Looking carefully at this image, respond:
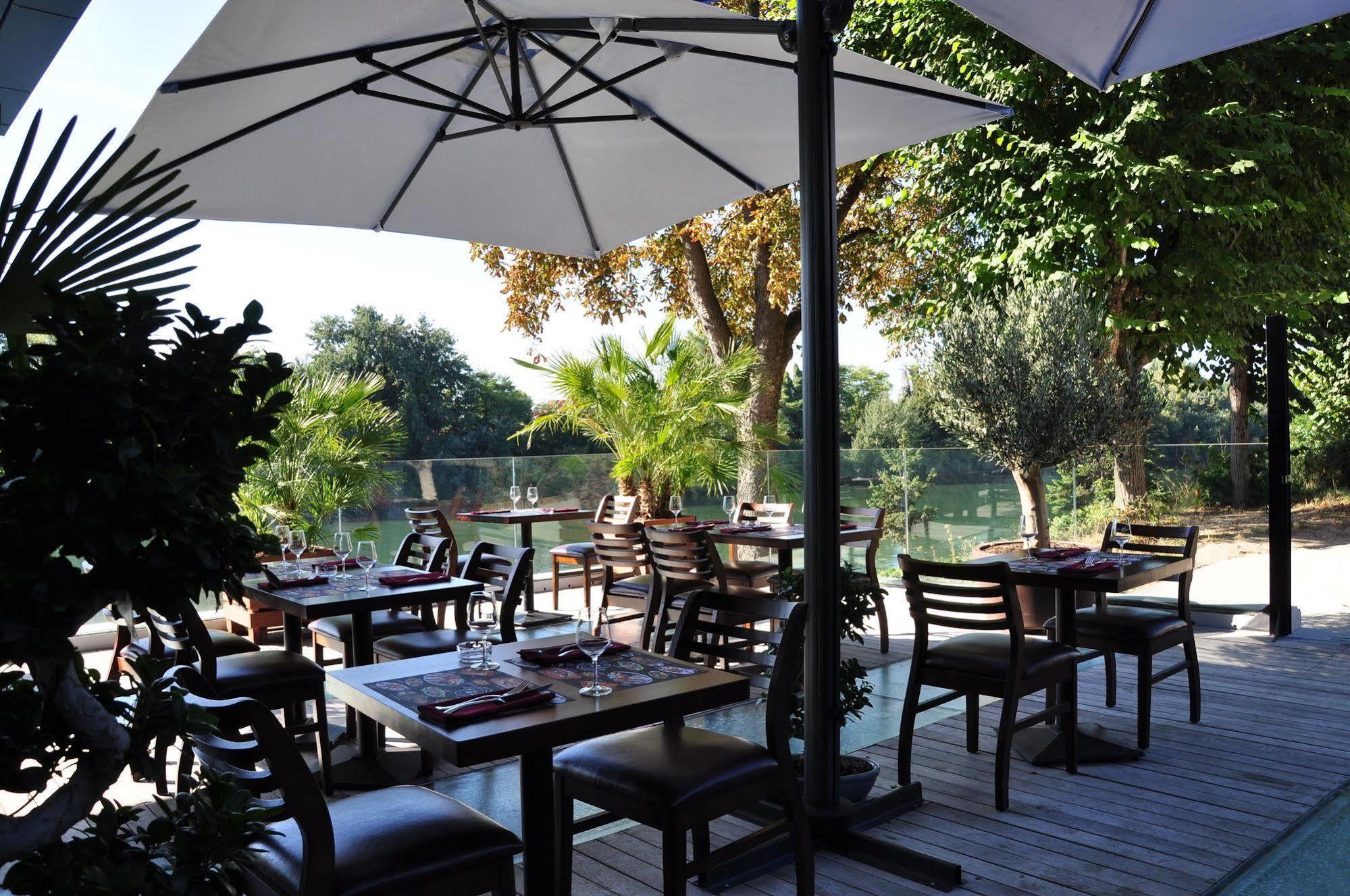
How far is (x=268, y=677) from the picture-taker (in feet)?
12.6

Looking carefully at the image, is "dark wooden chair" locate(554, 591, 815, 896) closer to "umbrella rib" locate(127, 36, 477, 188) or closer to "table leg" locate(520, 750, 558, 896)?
"table leg" locate(520, 750, 558, 896)

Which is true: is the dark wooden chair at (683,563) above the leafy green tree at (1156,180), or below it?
below

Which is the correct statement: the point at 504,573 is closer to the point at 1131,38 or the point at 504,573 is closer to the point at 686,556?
the point at 686,556

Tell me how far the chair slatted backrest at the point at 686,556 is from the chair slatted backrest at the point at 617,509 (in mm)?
2375

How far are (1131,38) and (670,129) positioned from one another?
1.76 metres

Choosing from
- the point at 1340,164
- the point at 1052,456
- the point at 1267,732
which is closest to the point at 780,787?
the point at 1267,732

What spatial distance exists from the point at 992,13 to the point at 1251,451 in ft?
28.9

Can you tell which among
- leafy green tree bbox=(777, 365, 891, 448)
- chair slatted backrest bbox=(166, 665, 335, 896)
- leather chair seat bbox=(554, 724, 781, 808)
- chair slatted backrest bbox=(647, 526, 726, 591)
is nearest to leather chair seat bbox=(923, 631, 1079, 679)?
leather chair seat bbox=(554, 724, 781, 808)

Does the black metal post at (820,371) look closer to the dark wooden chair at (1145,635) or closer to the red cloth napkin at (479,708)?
the red cloth napkin at (479,708)

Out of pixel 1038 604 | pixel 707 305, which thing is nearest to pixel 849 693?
pixel 1038 604

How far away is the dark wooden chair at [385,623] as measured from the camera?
4.69 metres

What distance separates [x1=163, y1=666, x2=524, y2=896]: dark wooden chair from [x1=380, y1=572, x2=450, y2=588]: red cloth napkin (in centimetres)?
196

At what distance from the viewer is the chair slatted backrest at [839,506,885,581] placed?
6.47m

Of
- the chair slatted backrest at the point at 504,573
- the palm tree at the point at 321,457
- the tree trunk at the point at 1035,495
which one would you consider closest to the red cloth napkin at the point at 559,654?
the chair slatted backrest at the point at 504,573
